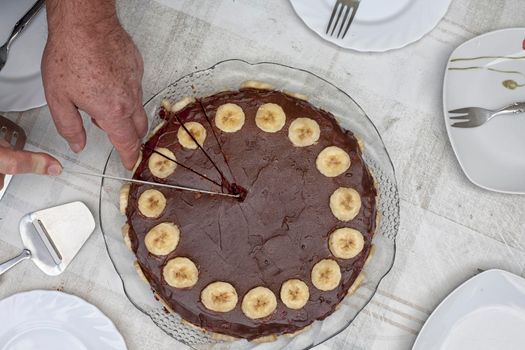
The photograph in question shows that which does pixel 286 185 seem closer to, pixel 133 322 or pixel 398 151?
pixel 398 151

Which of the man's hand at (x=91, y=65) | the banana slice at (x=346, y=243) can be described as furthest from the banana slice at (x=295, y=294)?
the man's hand at (x=91, y=65)

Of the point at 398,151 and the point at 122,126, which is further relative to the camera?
the point at 398,151

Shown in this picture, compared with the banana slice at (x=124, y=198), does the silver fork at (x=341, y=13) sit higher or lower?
higher

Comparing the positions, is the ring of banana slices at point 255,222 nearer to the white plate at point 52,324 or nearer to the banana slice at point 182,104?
the banana slice at point 182,104

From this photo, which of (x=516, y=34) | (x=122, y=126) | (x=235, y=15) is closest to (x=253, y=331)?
(x=122, y=126)

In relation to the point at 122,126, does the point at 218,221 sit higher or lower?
lower

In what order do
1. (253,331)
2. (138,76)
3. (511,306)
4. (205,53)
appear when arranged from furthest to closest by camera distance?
(205,53)
(511,306)
(253,331)
(138,76)

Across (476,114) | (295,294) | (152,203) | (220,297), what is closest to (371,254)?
(295,294)
